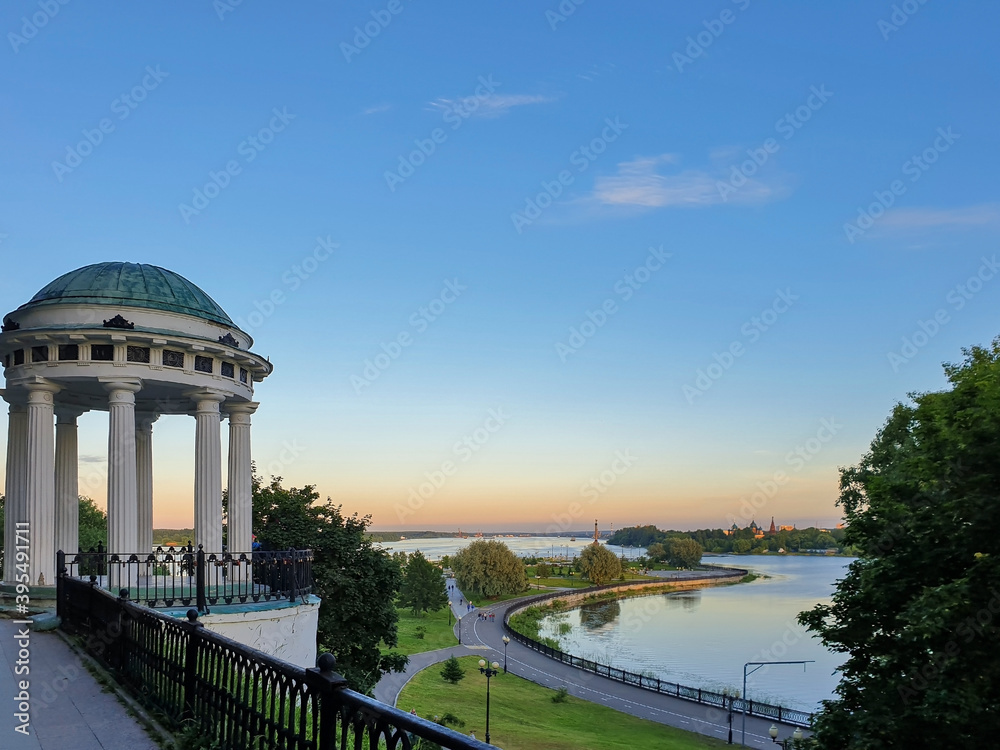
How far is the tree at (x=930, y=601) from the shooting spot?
15.1 m

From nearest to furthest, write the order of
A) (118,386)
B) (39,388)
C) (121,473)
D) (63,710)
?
(63,710)
(121,473)
(118,386)
(39,388)

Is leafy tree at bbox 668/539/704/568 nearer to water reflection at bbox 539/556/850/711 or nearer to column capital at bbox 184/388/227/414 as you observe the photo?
water reflection at bbox 539/556/850/711

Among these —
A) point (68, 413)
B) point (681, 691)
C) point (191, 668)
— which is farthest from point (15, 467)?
point (681, 691)

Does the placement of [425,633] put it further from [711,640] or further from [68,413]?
[68,413]

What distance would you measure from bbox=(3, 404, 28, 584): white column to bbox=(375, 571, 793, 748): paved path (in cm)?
2449

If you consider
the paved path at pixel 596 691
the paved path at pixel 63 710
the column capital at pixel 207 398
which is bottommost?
the paved path at pixel 596 691

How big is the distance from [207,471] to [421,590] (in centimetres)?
7111

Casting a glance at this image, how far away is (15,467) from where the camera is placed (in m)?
20.0

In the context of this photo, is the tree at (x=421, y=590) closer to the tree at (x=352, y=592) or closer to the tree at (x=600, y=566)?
the tree at (x=600, y=566)

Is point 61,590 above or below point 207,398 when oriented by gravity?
below

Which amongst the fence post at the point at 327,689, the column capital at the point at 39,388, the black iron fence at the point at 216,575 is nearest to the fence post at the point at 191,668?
the fence post at the point at 327,689

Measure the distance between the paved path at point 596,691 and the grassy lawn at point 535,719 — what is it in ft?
3.86

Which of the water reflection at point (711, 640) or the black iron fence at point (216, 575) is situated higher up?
the black iron fence at point (216, 575)

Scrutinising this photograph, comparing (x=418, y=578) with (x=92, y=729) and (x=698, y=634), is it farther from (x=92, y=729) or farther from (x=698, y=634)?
(x=92, y=729)
